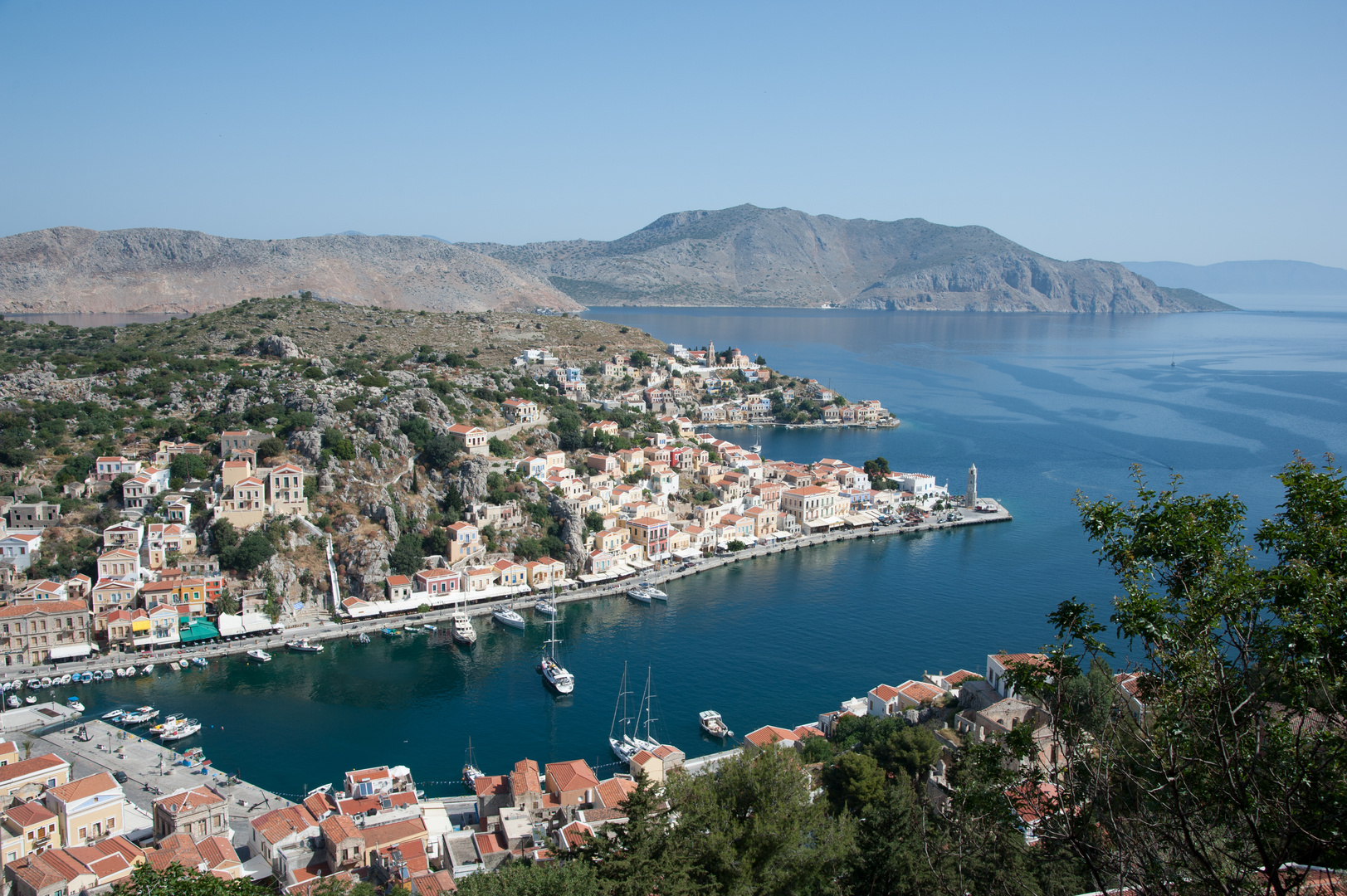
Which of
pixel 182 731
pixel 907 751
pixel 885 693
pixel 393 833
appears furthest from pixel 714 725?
pixel 182 731

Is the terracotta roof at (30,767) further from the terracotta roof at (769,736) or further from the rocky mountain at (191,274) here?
the rocky mountain at (191,274)

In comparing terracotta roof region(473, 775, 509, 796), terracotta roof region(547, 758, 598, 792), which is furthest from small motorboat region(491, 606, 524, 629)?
terracotta roof region(473, 775, 509, 796)

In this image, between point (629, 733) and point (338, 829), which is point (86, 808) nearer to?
point (338, 829)

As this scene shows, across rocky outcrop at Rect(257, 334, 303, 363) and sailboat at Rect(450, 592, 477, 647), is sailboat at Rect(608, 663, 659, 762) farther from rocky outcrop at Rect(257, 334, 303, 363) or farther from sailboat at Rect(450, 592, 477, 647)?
rocky outcrop at Rect(257, 334, 303, 363)

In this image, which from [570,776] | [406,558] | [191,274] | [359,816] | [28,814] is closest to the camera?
[28,814]

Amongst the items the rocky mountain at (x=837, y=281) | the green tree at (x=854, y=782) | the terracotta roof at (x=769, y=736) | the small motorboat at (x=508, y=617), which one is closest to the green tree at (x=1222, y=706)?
the green tree at (x=854, y=782)

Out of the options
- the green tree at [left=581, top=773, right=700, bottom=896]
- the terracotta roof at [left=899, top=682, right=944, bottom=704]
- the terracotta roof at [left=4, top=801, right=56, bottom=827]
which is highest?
the green tree at [left=581, top=773, right=700, bottom=896]
